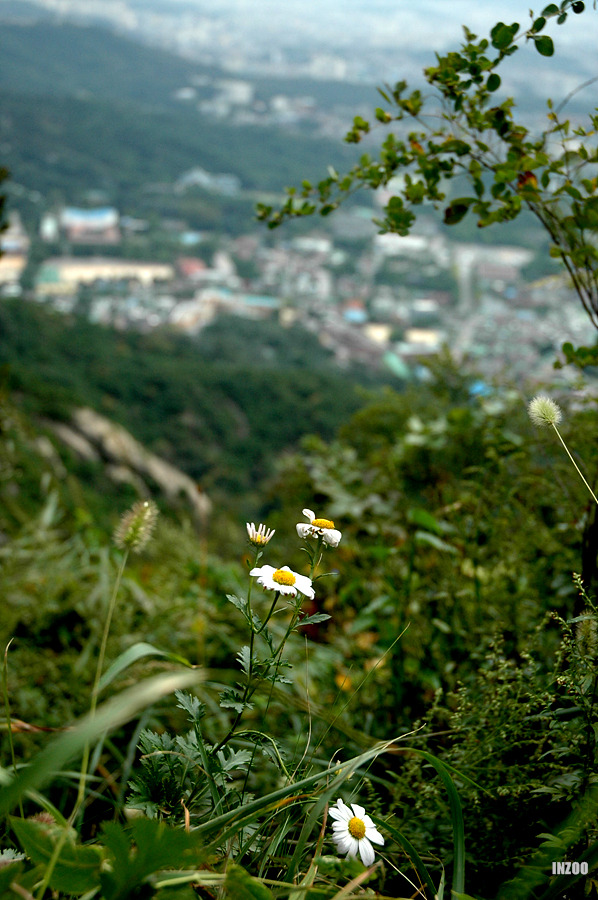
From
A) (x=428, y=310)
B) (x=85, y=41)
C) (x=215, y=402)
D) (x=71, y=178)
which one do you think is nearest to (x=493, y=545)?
(x=215, y=402)

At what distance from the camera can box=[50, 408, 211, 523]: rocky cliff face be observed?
1366cm

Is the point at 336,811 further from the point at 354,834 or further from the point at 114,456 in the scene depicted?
the point at 114,456

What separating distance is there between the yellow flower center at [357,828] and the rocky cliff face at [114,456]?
497 inches

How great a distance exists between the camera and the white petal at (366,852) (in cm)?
54

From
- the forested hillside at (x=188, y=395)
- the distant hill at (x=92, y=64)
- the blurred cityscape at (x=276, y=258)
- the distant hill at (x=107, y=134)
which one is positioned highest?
the distant hill at (x=92, y=64)

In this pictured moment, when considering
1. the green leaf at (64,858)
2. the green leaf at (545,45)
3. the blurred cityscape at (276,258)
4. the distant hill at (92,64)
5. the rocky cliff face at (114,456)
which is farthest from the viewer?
the distant hill at (92,64)

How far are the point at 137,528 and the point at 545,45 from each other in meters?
0.83

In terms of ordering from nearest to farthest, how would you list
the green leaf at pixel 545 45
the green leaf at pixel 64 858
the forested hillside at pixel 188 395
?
the green leaf at pixel 64 858 < the green leaf at pixel 545 45 < the forested hillside at pixel 188 395

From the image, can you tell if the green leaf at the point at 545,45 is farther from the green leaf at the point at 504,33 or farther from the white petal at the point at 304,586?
the white petal at the point at 304,586

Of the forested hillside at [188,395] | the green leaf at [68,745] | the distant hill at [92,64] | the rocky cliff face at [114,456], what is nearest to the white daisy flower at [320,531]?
the green leaf at [68,745]

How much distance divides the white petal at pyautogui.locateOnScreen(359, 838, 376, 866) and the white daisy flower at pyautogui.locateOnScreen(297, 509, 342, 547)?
0.77 feet

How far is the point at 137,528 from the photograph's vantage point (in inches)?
28.4

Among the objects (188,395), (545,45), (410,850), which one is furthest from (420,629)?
(188,395)

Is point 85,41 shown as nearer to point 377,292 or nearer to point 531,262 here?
point 377,292
